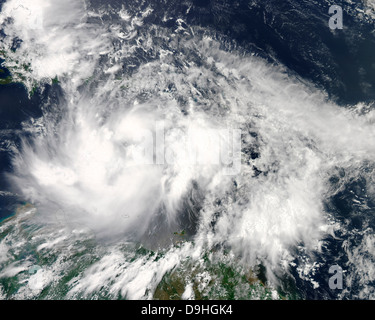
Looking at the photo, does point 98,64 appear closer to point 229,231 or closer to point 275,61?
point 275,61

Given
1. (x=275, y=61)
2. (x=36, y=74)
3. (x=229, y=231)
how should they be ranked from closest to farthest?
1. (x=229, y=231)
2. (x=275, y=61)
3. (x=36, y=74)

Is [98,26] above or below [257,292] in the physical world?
above

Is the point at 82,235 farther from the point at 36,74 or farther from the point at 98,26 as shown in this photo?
the point at 98,26

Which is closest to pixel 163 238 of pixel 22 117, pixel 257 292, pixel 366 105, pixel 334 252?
pixel 257 292

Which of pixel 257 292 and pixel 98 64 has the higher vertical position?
pixel 98 64

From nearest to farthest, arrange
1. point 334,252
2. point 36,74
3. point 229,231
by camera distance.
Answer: point 334,252, point 229,231, point 36,74

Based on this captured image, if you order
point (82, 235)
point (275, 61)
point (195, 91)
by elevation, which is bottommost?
point (82, 235)

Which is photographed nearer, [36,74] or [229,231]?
[229,231]

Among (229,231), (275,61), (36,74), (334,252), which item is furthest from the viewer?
(36,74)

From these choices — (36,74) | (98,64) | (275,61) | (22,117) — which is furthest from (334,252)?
(36,74)

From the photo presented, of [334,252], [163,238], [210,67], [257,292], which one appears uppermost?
[210,67]
